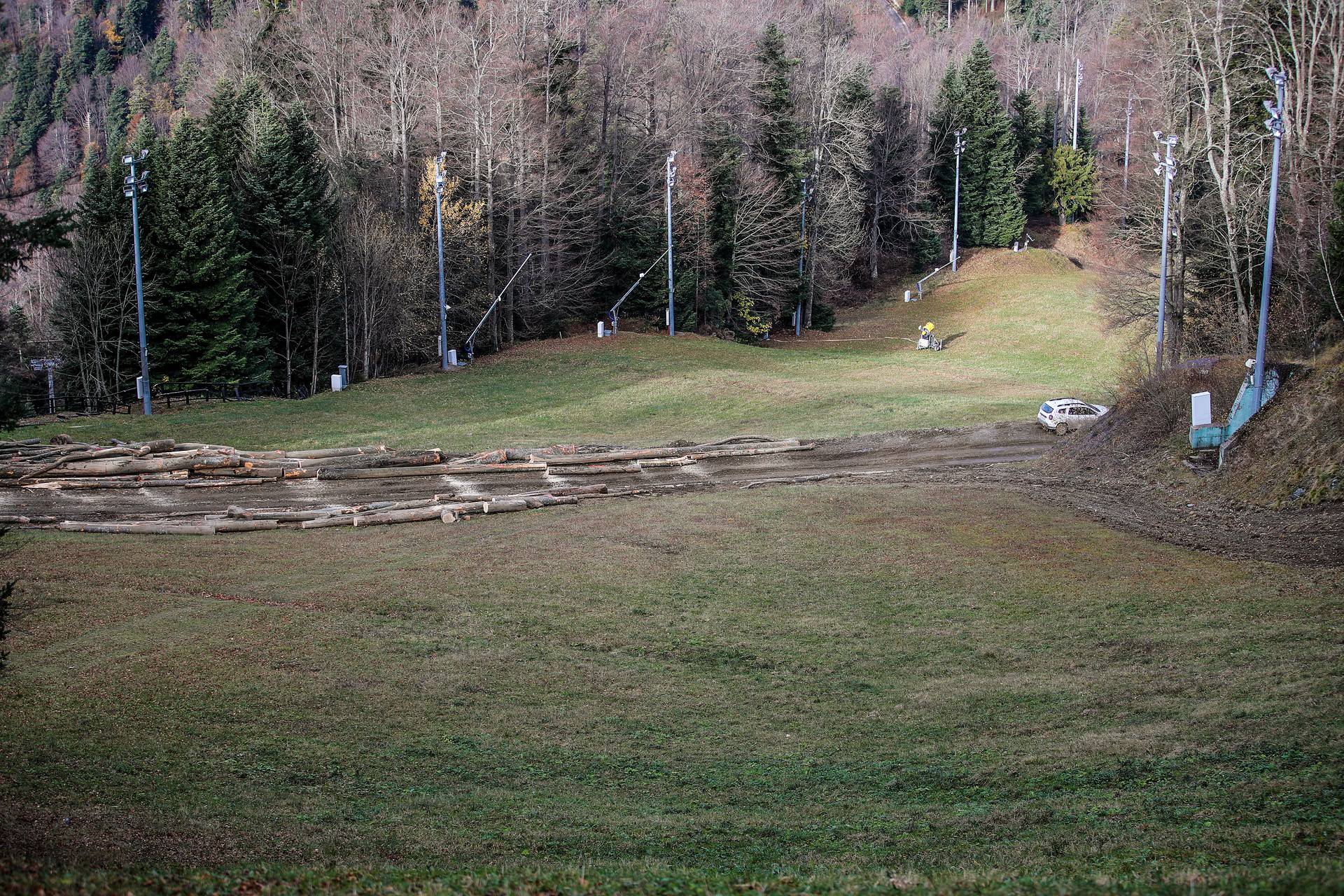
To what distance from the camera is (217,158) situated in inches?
2040

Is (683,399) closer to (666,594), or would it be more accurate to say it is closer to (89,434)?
(89,434)

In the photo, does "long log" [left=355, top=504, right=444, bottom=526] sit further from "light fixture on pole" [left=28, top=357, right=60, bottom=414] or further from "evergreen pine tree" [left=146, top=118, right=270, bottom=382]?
"light fixture on pole" [left=28, top=357, right=60, bottom=414]

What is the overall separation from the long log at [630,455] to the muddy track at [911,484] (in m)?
0.92

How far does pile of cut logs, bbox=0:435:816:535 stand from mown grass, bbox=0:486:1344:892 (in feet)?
10.4

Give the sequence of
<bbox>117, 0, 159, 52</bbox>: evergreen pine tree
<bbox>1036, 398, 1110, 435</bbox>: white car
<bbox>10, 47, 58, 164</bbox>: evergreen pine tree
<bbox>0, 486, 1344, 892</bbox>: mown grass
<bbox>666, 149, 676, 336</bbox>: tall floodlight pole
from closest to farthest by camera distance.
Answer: <bbox>0, 486, 1344, 892</bbox>: mown grass, <bbox>1036, 398, 1110, 435</bbox>: white car, <bbox>666, 149, 676, 336</bbox>: tall floodlight pole, <bbox>10, 47, 58, 164</bbox>: evergreen pine tree, <bbox>117, 0, 159, 52</bbox>: evergreen pine tree

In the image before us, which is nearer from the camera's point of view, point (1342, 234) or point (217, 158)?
point (1342, 234)

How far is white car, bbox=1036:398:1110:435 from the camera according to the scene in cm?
3784

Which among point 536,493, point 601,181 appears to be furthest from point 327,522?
point 601,181

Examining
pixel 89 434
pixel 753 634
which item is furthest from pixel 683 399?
pixel 753 634

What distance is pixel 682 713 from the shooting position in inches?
544

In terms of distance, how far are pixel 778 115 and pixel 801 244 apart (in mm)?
8983

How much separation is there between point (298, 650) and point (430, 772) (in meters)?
4.99

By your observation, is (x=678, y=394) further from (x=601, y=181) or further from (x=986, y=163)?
(x=986, y=163)

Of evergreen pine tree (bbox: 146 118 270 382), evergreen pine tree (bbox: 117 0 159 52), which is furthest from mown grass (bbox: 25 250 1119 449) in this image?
evergreen pine tree (bbox: 117 0 159 52)
